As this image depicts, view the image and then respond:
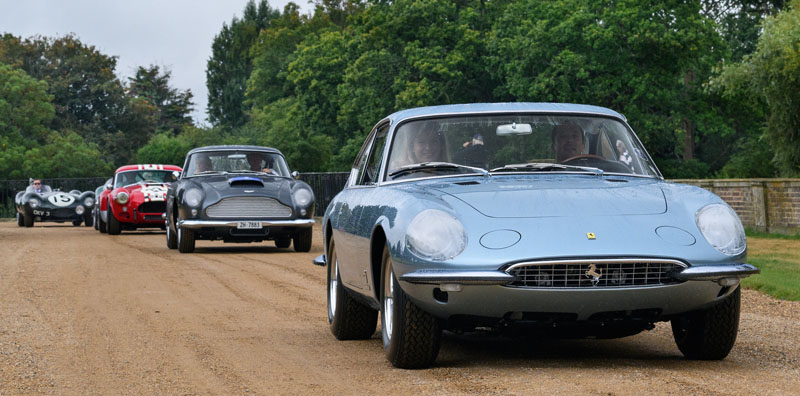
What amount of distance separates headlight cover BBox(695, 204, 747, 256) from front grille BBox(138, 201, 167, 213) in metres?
21.0

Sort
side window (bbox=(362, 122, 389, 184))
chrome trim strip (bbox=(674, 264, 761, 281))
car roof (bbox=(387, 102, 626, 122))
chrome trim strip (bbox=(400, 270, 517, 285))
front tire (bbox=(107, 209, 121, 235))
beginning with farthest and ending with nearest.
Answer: front tire (bbox=(107, 209, 121, 235)) < side window (bbox=(362, 122, 389, 184)) < car roof (bbox=(387, 102, 626, 122)) < chrome trim strip (bbox=(674, 264, 761, 281)) < chrome trim strip (bbox=(400, 270, 517, 285))

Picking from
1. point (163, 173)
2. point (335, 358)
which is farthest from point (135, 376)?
point (163, 173)

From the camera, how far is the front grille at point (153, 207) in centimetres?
2627

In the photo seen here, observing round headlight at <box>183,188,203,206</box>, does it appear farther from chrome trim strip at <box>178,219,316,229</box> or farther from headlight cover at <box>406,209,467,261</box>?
headlight cover at <box>406,209,467,261</box>

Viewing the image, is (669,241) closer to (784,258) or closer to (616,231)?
(616,231)

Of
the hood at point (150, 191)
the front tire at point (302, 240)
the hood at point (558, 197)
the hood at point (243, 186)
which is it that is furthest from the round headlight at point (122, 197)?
the hood at point (558, 197)

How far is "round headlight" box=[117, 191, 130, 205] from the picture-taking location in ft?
86.2

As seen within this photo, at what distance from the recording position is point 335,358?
283 inches

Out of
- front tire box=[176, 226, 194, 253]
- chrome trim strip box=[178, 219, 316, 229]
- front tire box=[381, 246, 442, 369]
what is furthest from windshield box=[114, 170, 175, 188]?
front tire box=[381, 246, 442, 369]

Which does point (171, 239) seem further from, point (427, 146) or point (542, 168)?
point (542, 168)

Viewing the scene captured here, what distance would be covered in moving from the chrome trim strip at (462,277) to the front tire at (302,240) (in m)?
13.1

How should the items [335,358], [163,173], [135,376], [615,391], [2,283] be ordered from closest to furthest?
[615,391], [135,376], [335,358], [2,283], [163,173]

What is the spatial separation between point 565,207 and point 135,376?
2.53 m

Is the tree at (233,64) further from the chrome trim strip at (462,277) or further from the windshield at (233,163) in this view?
the chrome trim strip at (462,277)
